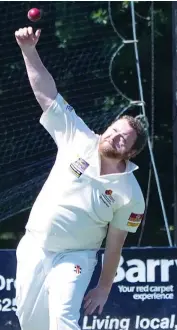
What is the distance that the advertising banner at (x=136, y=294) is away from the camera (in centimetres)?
766

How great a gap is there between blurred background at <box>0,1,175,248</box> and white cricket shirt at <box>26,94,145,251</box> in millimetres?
3886

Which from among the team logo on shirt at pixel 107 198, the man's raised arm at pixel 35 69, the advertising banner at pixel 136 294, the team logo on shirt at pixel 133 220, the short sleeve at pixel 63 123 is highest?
the man's raised arm at pixel 35 69

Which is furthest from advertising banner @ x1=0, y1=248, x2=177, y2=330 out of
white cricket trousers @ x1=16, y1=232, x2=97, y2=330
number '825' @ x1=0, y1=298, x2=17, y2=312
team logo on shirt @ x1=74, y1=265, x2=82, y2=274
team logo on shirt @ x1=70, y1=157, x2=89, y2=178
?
team logo on shirt @ x1=70, y1=157, x2=89, y2=178

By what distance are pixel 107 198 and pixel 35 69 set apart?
835mm

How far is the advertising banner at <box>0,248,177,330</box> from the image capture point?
7.66 metres

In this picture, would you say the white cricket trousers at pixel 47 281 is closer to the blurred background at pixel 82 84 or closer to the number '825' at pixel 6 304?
the number '825' at pixel 6 304

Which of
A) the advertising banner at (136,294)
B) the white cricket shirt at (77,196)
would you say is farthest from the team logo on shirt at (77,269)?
the advertising banner at (136,294)

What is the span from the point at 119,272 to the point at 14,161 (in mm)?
2473

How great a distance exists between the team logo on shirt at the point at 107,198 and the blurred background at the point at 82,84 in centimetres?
399

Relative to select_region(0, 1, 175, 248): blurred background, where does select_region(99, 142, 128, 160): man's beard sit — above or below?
above

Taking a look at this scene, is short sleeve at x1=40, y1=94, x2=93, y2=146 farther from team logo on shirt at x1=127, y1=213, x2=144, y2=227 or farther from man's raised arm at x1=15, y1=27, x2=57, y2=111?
team logo on shirt at x1=127, y1=213, x2=144, y2=227

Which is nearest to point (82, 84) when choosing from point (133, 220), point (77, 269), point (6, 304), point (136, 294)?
point (136, 294)

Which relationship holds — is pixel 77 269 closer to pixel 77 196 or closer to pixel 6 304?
pixel 77 196

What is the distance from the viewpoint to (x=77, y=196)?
5.70 m
